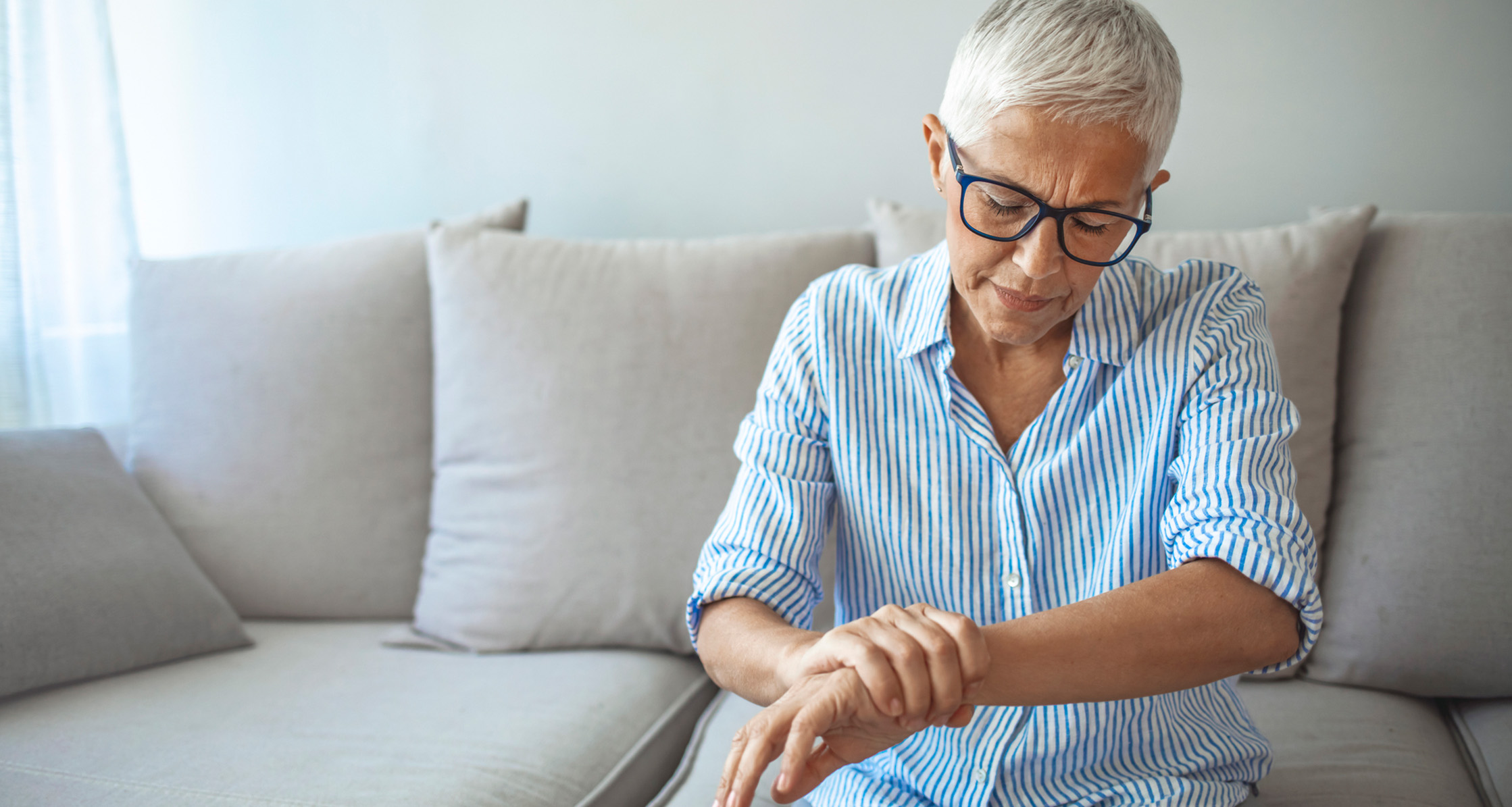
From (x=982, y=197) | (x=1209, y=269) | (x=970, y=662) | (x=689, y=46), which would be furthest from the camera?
(x=689, y=46)

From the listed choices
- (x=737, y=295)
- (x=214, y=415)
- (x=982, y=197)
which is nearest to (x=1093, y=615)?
(x=982, y=197)

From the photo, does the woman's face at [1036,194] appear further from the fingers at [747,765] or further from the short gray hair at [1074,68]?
the fingers at [747,765]

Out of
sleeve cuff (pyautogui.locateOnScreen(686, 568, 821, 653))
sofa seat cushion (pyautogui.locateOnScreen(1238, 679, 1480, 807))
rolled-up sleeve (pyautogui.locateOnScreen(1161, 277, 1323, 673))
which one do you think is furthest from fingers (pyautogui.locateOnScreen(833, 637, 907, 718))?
sofa seat cushion (pyautogui.locateOnScreen(1238, 679, 1480, 807))

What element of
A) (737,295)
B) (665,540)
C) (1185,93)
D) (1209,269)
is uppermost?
(1185,93)

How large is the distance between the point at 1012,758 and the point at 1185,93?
1.26 m

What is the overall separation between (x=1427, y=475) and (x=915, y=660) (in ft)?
3.09

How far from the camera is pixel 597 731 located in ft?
3.94

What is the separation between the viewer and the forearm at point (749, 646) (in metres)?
0.78

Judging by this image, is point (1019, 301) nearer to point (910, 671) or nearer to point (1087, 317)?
point (1087, 317)

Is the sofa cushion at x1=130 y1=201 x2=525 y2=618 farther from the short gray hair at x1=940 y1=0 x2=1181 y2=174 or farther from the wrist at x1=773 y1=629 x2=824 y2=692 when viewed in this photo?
the short gray hair at x1=940 y1=0 x2=1181 y2=174

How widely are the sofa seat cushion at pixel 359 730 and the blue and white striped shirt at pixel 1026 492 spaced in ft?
1.16

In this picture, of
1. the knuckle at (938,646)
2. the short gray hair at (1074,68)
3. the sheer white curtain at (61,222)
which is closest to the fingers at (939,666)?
the knuckle at (938,646)

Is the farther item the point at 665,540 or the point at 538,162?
the point at 538,162

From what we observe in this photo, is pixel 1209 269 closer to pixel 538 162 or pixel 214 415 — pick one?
pixel 538 162
